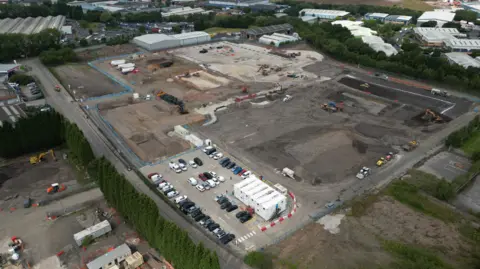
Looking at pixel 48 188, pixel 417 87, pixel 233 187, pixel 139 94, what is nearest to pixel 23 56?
pixel 139 94

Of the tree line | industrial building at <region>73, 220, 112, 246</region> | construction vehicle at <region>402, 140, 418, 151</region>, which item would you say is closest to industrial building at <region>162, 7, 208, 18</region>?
construction vehicle at <region>402, 140, 418, 151</region>

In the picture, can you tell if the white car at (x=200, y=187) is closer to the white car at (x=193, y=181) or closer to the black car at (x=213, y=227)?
the white car at (x=193, y=181)

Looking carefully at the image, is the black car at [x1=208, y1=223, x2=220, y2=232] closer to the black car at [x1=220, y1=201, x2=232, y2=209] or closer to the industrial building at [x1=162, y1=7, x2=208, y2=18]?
the black car at [x1=220, y1=201, x2=232, y2=209]

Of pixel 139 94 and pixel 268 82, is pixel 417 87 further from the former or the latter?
pixel 139 94

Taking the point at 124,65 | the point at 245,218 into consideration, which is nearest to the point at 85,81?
the point at 124,65

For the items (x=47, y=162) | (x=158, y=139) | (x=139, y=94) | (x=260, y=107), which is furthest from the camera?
(x=139, y=94)

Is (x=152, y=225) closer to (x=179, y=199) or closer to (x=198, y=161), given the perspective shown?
(x=179, y=199)
